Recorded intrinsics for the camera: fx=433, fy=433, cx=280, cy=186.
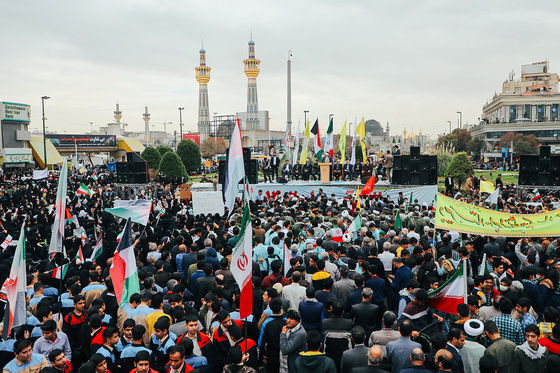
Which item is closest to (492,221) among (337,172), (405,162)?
(405,162)

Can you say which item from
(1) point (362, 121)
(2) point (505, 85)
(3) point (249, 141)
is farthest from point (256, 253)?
(3) point (249, 141)

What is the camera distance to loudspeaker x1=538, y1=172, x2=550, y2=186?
1900 centimetres

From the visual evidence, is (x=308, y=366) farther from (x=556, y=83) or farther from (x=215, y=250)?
(x=556, y=83)

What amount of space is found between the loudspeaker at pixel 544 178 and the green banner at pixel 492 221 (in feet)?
42.5

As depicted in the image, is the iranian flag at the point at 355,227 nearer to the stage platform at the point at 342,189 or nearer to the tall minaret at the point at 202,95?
the stage platform at the point at 342,189

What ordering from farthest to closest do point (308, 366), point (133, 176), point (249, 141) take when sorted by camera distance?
point (249, 141) < point (133, 176) < point (308, 366)

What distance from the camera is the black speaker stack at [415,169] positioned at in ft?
70.8

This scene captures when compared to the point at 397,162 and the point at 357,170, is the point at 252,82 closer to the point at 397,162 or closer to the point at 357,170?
the point at 357,170

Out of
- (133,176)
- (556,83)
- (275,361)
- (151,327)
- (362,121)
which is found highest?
(556,83)

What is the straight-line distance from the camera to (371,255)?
771 cm

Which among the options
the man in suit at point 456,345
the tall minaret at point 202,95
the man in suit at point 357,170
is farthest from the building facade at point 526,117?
the tall minaret at point 202,95

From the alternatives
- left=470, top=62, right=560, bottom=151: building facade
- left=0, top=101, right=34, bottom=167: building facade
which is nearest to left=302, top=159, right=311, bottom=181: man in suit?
left=0, top=101, right=34, bottom=167: building facade

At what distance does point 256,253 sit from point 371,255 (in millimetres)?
2352

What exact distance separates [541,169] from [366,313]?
56.3ft
